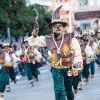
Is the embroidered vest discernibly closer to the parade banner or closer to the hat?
the hat

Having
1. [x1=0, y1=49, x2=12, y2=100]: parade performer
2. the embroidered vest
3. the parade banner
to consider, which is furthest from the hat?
the parade banner

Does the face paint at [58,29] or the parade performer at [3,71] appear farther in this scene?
the parade performer at [3,71]

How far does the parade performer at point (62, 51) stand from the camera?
9984mm

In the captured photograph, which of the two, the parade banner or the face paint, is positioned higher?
the parade banner

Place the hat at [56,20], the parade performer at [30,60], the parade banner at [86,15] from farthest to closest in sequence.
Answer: the parade banner at [86,15] → the parade performer at [30,60] → the hat at [56,20]

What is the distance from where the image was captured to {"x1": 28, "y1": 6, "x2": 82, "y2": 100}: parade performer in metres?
9.98

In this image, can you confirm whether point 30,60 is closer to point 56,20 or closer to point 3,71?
point 3,71

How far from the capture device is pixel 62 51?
32.9ft

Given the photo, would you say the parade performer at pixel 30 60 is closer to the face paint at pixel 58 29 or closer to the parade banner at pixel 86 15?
the face paint at pixel 58 29

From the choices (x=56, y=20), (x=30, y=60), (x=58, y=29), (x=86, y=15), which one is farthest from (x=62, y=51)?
(x=86, y=15)

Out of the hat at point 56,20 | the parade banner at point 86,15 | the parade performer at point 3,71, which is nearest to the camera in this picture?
the hat at point 56,20

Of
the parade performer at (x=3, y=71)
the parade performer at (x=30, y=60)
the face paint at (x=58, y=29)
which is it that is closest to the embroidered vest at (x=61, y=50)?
the face paint at (x=58, y=29)

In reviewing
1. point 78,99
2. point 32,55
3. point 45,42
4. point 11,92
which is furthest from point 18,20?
point 45,42

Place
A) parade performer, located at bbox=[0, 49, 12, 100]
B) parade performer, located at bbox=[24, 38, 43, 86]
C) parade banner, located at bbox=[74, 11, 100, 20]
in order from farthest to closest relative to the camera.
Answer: parade banner, located at bbox=[74, 11, 100, 20]
parade performer, located at bbox=[24, 38, 43, 86]
parade performer, located at bbox=[0, 49, 12, 100]
